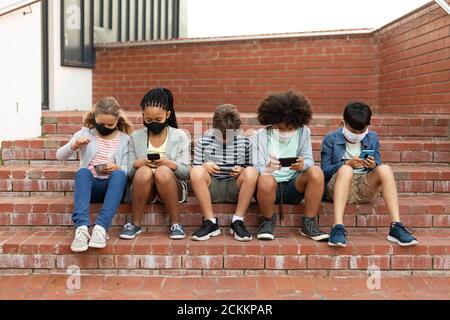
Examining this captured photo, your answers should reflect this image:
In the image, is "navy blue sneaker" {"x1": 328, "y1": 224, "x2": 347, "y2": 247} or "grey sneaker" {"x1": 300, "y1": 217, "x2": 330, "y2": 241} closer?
"navy blue sneaker" {"x1": 328, "y1": 224, "x2": 347, "y2": 247}

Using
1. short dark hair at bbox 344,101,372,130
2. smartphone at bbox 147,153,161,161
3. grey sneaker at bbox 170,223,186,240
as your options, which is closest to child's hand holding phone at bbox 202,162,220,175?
smartphone at bbox 147,153,161,161

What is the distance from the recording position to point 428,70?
5.84m

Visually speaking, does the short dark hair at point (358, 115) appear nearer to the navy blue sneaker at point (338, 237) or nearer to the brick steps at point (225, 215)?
the brick steps at point (225, 215)

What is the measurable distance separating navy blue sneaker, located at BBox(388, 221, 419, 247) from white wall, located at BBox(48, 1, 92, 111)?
5.68m

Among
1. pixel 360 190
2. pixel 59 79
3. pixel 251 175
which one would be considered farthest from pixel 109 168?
pixel 59 79

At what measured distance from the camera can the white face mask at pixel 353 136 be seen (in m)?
4.04

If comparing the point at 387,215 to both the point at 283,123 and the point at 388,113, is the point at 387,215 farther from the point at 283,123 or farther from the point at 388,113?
the point at 388,113

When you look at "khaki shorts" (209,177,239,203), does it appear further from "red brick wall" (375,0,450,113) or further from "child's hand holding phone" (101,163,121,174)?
"red brick wall" (375,0,450,113)

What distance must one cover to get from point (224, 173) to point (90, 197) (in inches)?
41.0

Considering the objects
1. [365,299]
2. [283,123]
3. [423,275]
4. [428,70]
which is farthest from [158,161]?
[428,70]

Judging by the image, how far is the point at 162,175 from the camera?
3768 millimetres

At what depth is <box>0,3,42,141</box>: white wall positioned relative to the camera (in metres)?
4.93

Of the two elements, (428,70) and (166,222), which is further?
(428,70)

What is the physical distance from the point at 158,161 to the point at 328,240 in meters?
1.37
